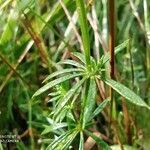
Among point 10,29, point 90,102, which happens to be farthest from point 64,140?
A: point 10,29

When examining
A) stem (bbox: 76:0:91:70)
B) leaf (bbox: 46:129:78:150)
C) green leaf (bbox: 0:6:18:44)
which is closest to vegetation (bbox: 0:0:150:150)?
green leaf (bbox: 0:6:18:44)

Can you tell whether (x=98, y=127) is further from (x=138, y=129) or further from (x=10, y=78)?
(x=10, y=78)

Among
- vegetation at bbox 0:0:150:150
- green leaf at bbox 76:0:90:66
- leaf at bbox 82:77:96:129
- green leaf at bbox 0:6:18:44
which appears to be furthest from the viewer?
green leaf at bbox 0:6:18:44

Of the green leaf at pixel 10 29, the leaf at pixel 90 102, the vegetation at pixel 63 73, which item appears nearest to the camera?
the leaf at pixel 90 102

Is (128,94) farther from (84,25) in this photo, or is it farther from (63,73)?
(63,73)

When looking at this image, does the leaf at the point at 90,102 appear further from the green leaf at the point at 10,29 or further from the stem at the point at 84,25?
the green leaf at the point at 10,29

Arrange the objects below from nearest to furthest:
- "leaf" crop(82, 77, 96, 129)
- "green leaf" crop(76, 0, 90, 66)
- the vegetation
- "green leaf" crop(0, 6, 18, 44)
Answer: "green leaf" crop(76, 0, 90, 66) < "leaf" crop(82, 77, 96, 129) < the vegetation < "green leaf" crop(0, 6, 18, 44)

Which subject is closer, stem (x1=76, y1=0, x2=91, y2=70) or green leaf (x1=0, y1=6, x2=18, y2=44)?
stem (x1=76, y1=0, x2=91, y2=70)

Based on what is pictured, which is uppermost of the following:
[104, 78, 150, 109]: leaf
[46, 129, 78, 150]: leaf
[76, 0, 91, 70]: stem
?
[76, 0, 91, 70]: stem

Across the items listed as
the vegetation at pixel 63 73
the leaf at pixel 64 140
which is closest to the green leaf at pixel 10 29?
the vegetation at pixel 63 73

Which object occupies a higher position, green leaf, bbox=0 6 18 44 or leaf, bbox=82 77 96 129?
green leaf, bbox=0 6 18 44

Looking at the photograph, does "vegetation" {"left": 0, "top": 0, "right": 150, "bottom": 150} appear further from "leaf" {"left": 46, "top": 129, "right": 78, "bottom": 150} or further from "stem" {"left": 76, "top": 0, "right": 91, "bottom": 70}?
"stem" {"left": 76, "top": 0, "right": 91, "bottom": 70}

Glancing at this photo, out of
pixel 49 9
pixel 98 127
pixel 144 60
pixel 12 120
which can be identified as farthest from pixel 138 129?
pixel 49 9
